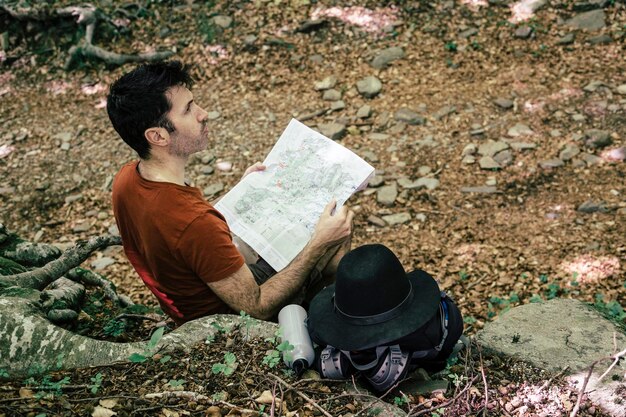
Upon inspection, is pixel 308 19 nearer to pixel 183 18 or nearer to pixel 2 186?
pixel 183 18

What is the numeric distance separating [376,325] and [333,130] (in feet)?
13.3

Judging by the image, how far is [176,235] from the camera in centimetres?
295

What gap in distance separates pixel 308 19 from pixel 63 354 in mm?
6134

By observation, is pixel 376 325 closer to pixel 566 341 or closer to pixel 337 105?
pixel 566 341

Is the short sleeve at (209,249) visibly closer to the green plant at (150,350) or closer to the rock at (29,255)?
the green plant at (150,350)

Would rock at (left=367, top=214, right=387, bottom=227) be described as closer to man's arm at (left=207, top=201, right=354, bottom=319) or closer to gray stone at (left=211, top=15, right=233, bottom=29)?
man's arm at (left=207, top=201, right=354, bottom=319)

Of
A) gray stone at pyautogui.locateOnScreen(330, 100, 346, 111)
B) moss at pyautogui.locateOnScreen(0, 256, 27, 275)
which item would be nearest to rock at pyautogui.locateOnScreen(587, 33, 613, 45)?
gray stone at pyautogui.locateOnScreen(330, 100, 346, 111)

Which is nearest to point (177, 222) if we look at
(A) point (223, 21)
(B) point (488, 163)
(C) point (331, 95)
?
(B) point (488, 163)

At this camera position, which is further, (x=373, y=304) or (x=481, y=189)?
(x=481, y=189)

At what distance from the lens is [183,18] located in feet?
27.8

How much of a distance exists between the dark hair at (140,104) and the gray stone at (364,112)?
3757 mm

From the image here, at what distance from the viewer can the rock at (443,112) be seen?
6465 mm

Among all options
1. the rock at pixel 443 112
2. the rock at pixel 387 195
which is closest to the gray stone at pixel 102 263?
the rock at pixel 387 195

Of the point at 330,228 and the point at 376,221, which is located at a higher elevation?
the point at 330,228
